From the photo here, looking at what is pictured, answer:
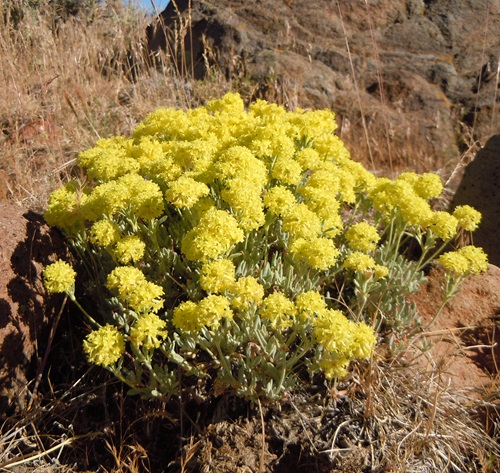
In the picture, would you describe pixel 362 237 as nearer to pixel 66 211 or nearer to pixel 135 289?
pixel 135 289

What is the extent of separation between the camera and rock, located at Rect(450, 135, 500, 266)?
4059mm

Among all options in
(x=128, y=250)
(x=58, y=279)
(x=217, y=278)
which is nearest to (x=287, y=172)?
(x=217, y=278)

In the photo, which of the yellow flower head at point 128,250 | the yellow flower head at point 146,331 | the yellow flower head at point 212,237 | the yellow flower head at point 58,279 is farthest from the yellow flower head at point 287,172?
the yellow flower head at point 58,279

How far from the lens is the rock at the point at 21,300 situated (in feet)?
8.66

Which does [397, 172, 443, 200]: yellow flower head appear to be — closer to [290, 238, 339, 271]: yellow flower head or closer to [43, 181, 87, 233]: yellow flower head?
[290, 238, 339, 271]: yellow flower head

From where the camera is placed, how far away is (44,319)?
2875mm

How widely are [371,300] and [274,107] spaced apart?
A: 162 centimetres

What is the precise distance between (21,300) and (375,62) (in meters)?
5.72

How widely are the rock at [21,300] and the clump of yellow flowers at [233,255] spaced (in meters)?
0.24

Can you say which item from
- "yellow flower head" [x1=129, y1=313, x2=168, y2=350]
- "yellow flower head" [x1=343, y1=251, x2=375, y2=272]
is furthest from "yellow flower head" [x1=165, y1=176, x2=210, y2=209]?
"yellow flower head" [x1=343, y1=251, x2=375, y2=272]

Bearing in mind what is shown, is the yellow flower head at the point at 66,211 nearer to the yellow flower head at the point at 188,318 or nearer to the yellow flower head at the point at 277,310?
the yellow flower head at the point at 188,318

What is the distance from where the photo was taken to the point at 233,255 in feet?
8.56

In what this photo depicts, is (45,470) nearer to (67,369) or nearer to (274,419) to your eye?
(67,369)

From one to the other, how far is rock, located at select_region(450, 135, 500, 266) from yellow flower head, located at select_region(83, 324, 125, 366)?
3.25m
